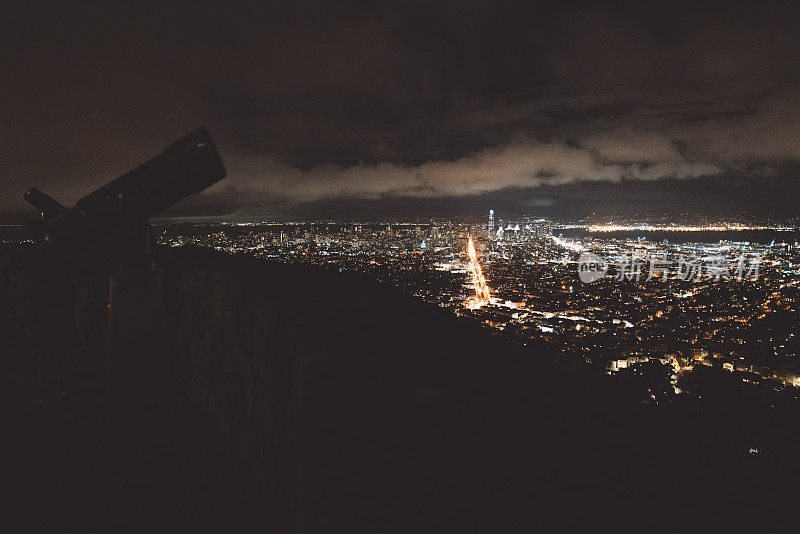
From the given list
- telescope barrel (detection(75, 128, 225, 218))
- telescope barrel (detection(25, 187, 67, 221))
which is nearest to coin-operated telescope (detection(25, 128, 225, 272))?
telescope barrel (detection(75, 128, 225, 218))

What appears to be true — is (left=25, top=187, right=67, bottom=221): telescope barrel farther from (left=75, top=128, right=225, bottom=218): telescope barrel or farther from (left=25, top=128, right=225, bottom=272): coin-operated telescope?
(left=75, top=128, right=225, bottom=218): telescope barrel

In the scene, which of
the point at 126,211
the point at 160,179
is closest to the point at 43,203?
the point at 126,211

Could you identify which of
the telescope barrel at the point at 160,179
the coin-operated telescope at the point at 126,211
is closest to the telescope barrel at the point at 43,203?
the coin-operated telescope at the point at 126,211

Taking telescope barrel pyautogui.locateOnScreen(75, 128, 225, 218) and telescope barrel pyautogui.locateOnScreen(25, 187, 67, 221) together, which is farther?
telescope barrel pyautogui.locateOnScreen(25, 187, 67, 221)

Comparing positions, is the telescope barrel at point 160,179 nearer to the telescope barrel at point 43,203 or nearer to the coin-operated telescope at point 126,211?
the coin-operated telescope at point 126,211

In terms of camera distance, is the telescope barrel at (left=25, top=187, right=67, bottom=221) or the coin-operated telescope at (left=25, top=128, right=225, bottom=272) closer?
the coin-operated telescope at (left=25, top=128, right=225, bottom=272)

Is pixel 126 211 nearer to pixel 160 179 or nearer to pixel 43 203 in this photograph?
pixel 160 179

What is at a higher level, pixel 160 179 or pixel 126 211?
pixel 160 179

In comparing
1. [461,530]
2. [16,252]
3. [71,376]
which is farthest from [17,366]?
[461,530]

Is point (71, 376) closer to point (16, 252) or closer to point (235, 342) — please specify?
point (235, 342)
